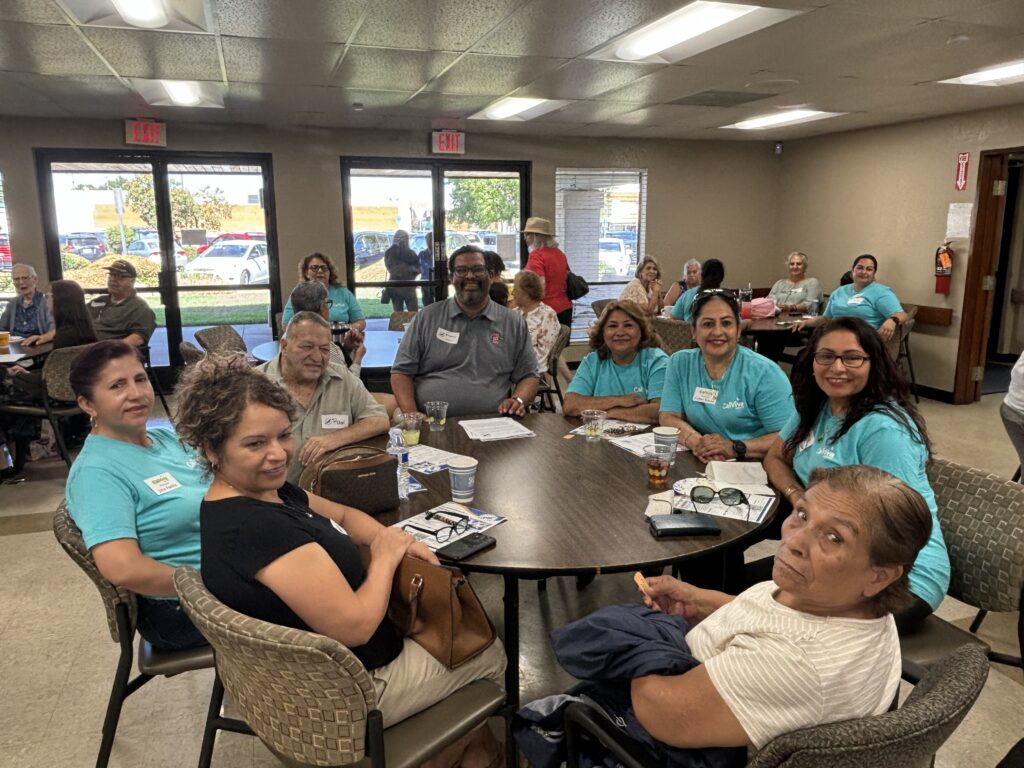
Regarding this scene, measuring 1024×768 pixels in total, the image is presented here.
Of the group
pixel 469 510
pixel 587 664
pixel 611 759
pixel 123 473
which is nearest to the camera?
pixel 587 664

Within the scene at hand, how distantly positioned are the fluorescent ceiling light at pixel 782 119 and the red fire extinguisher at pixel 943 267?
1.59 metres

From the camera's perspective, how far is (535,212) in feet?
26.4

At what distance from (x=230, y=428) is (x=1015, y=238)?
959cm

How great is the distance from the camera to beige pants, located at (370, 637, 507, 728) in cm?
153

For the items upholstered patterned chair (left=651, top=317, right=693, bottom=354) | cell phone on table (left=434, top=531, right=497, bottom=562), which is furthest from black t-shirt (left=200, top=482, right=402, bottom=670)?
upholstered patterned chair (left=651, top=317, right=693, bottom=354)

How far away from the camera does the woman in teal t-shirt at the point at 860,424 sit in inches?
72.2

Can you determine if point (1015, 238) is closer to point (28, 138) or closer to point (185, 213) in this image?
point (185, 213)

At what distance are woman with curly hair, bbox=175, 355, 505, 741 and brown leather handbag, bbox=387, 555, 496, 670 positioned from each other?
0.03m

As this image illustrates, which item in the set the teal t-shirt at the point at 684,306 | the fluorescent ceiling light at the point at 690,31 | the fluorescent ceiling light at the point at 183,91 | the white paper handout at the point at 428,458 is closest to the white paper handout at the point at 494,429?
the white paper handout at the point at 428,458

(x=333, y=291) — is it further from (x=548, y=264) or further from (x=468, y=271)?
(x=468, y=271)

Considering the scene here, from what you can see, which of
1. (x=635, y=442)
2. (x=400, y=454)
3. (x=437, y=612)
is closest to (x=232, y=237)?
(x=400, y=454)

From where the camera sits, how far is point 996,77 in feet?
16.3

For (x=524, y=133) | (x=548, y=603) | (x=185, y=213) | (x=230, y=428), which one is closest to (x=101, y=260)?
(x=185, y=213)

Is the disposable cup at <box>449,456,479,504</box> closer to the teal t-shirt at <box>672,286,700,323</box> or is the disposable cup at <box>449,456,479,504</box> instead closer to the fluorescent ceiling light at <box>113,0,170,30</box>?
the fluorescent ceiling light at <box>113,0,170,30</box>
